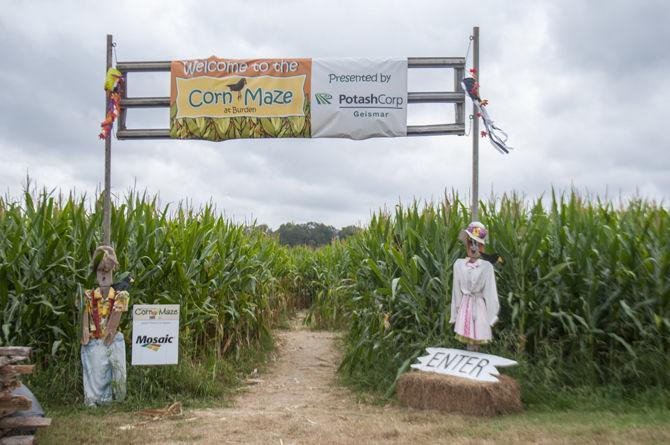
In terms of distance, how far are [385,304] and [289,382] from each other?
204 cm

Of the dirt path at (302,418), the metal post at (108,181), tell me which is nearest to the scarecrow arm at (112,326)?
the metal post at (108,181)

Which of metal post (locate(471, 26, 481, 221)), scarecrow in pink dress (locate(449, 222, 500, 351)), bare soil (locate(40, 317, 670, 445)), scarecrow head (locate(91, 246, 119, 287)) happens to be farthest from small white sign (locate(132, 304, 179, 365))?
metal post (locate(471, 26, 481, 221))

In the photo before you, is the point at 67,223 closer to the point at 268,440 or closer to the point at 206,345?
the point at 206,345

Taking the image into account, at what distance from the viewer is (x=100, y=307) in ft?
22.6

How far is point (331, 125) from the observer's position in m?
7.88

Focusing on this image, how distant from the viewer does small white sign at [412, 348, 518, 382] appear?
6.39 metres

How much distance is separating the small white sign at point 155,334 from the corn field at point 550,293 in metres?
2.45

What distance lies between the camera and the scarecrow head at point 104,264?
685 cm

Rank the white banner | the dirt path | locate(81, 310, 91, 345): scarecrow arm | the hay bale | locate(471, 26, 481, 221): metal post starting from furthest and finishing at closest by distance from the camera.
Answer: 1. the white banner
2. locate(471, 26, 481, 221): metal post
3. locate(81, 310, 91, 345): scarecrow arm
4. the hay bale
5. the dirt path

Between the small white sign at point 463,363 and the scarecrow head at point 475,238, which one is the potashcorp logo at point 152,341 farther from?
the scarecrow head at point 475,238

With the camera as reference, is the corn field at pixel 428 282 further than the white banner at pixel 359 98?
No

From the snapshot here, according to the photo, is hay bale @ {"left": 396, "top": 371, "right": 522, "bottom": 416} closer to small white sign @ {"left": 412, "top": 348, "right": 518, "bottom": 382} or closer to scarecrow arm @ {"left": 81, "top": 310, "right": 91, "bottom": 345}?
small white sign @ {"left": 412, "top": 348, "right": 518, "bottom": 382}

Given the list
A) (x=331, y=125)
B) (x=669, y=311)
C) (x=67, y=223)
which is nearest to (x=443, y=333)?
(x=669, y=311)

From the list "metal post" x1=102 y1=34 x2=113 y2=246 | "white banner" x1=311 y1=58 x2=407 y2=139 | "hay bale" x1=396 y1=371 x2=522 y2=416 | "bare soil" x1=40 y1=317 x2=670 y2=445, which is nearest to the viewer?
"bare soil" x1=40 y1=317 x2=670 y2=445
